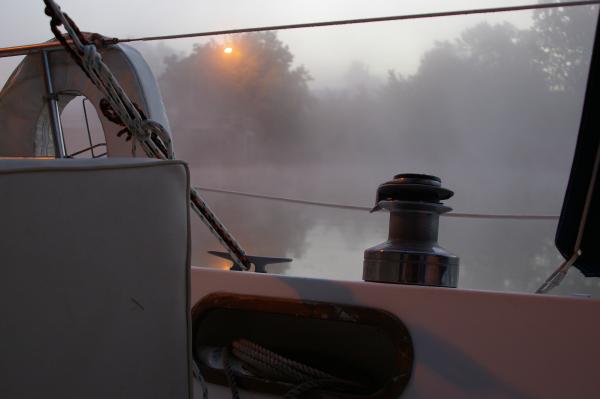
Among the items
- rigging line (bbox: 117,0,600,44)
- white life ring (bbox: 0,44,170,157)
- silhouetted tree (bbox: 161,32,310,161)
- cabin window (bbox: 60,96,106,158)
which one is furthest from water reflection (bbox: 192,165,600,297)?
rigging line (bbox: 117,0,600,44)

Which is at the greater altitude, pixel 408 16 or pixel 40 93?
pixel 408 16

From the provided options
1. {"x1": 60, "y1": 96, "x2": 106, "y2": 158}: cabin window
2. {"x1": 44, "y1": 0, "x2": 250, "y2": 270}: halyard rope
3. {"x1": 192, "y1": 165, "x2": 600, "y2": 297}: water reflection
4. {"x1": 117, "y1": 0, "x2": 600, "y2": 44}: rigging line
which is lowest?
{"x1": 192, "y1": 165, "x2": 600, "y2": 297}: water reflection

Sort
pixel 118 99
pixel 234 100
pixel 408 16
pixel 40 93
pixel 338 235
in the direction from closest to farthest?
pixel 118 99, pixel 408 16, pixel 40 93, pixel 234 100, pixel 338 235

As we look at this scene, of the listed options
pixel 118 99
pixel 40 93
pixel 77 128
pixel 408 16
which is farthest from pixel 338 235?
pixel 118 99

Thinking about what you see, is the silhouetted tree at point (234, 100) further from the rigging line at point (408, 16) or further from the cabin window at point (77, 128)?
the rigging line at point (408, 16)

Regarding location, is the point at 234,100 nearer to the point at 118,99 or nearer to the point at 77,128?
the point at 77,128

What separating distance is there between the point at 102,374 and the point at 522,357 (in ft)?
1.45

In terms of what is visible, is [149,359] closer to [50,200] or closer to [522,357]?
[50,200]

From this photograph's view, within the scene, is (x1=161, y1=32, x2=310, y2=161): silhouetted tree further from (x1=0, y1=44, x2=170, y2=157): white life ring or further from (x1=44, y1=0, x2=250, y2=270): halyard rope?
(x1=44, y1=0, x2=250, y2=270): halyard rope

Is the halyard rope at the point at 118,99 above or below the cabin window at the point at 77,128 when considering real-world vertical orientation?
above

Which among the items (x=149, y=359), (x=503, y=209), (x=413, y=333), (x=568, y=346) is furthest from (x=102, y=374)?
(x=503, y=209)

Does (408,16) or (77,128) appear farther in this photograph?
(77,128)

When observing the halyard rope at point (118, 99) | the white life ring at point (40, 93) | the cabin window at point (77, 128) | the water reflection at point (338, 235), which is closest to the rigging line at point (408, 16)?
the halyard rope at point (118, 99)

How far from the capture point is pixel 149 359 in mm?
363
